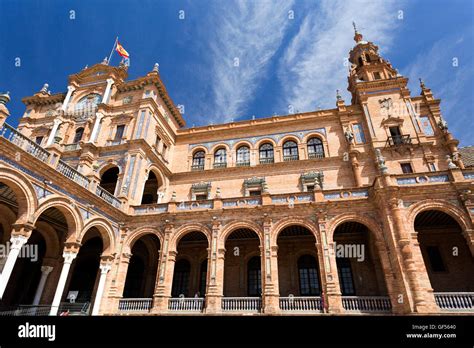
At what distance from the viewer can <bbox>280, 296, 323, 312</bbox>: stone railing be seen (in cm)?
1258

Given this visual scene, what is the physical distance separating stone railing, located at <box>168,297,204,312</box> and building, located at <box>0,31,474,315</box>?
11cm

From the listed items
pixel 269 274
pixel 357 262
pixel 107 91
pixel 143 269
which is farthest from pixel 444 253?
pixel 107 91

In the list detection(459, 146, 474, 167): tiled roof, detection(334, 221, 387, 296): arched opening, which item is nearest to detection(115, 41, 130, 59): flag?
detection(334, 221, 387, 296): arched opening

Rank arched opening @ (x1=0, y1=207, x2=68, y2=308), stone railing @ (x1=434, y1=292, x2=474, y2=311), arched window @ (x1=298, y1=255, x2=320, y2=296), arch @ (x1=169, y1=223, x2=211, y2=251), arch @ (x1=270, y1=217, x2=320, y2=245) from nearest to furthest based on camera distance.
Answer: stone railing @ (x1=434, y1=292, x2=474, y2=311) < arch @ (x1=270, y1=217, x2=320, y2=245) < arched opening @ (x1=0, y1=207, x2=68, y2=308) < arch @ (x1=169, y1=223, x2=211, y2=251) < arched window @ (x1=298, y1=255, x2=320, y2=296)

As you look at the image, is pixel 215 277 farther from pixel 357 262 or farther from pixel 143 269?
pixel 357 262

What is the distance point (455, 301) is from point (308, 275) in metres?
7.34

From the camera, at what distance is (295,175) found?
20125 millimetres

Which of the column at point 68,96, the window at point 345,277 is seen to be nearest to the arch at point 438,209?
the window at point 345,277

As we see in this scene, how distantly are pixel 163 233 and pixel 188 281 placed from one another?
444 cm

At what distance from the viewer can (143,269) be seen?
1853cm

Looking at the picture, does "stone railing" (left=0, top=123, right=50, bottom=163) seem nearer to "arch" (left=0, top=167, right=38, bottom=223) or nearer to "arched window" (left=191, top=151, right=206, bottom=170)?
"arch" (left=0, top=167, right=38, bottom=223)

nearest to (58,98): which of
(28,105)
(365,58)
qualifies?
(28,105)

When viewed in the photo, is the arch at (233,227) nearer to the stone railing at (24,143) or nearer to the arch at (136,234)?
the arch at (136,234)
